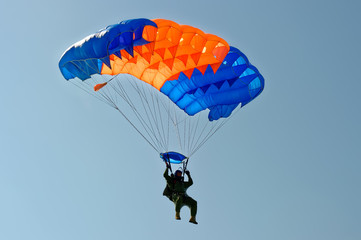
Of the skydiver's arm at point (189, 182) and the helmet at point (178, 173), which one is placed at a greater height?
the helmet at point (178, 173)

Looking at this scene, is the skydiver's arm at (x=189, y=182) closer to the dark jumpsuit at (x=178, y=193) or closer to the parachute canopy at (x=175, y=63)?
the dark jumpsuit at (x=178, y=193)

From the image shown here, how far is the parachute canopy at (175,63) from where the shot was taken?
655 inches

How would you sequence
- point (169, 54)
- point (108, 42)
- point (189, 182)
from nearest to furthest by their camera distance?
1. point (108, 42)
2. point (189, 182)
3. point (169, 54)

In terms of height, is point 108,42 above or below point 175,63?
below

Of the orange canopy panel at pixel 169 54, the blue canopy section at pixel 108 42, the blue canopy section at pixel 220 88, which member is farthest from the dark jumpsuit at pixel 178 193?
the blue canopy section at pixel 108 42

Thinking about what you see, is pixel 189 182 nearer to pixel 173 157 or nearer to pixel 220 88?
pixel 173 157

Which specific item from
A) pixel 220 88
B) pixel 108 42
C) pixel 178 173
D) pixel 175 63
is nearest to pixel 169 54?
pixel 175 63

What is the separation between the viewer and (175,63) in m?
18.4

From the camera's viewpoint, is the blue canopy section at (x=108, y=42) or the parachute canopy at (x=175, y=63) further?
the parachute canopy at (x=175, y=63)

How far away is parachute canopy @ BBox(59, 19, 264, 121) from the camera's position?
16.6m

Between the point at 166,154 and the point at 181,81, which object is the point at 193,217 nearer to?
the point at 166,154

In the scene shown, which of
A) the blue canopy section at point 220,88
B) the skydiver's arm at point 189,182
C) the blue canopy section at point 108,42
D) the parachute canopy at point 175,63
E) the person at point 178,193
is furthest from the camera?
the blue canopy section at point 220,88

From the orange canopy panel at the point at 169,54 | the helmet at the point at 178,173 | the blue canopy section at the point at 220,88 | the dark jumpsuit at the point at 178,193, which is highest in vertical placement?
the orange canopy panel at the point at 169,54

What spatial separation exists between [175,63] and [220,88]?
56.1 inches
